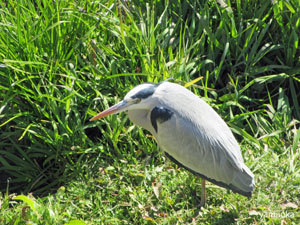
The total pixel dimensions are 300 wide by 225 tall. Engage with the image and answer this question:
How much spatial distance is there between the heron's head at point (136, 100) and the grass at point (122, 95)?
346 millimetres

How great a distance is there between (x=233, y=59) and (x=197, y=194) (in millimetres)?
1317

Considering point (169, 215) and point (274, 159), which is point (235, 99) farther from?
point (169, 215)

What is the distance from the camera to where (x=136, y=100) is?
9.66 feet

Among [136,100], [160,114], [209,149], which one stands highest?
[136,100]

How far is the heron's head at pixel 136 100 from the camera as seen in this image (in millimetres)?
2914

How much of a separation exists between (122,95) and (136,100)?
1.96 feet

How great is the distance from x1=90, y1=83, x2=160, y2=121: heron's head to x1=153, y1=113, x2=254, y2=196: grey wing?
183mm

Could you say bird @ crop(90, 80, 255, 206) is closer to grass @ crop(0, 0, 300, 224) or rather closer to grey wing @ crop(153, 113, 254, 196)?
grey wing @ crop(153, 113, 254, 196)

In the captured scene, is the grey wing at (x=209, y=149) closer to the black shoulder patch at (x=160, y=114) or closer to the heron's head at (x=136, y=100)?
the black shoulder patch at (x=160, y=114)

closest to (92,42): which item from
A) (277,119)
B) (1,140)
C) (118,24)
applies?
(118,24)

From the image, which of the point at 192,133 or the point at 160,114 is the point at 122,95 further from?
the point at 192,133

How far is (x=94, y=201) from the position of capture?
3.18 metres

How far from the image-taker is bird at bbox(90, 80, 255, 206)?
292 centimetres

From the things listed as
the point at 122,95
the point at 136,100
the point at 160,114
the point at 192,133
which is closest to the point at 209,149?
the point at 192,133
